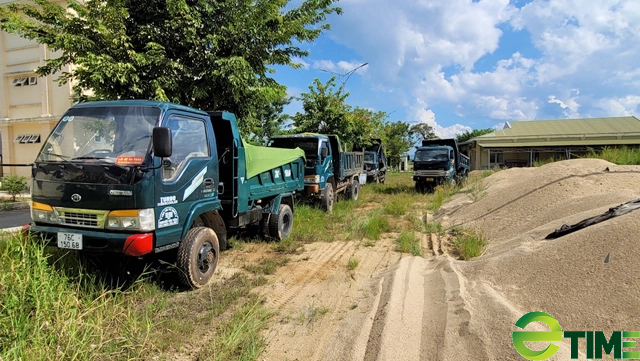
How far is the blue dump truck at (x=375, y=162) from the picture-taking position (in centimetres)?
2045

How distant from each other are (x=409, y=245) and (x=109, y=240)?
4.90m

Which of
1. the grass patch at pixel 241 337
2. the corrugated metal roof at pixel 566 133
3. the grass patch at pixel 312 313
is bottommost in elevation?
the grass patch at pixel 312 313

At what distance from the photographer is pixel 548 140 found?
27.3m

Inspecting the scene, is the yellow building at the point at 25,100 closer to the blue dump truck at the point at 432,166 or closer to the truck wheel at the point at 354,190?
the truck wheel at the point at 354,190

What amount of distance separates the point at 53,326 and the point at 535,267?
4.93 m

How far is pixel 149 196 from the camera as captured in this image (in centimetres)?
362

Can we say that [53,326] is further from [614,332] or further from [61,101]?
[61,101]

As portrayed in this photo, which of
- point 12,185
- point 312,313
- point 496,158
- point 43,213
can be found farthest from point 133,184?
point 496,158

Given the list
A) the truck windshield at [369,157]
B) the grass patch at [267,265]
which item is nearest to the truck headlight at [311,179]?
the grass patch at [267,265]

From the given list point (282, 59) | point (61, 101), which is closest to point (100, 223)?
point (282, 59)

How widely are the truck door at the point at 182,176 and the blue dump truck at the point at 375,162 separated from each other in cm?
1512

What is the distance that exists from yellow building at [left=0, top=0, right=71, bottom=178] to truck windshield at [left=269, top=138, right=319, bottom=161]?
12.6 meters

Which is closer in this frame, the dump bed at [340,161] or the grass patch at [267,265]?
the grass patch at [267,265]

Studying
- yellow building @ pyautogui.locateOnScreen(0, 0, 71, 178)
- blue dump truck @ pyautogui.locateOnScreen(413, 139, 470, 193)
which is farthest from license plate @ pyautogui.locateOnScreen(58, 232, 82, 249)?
yellow building @ pyautogui.locateOnScreen(0, 0, 71, 178)
